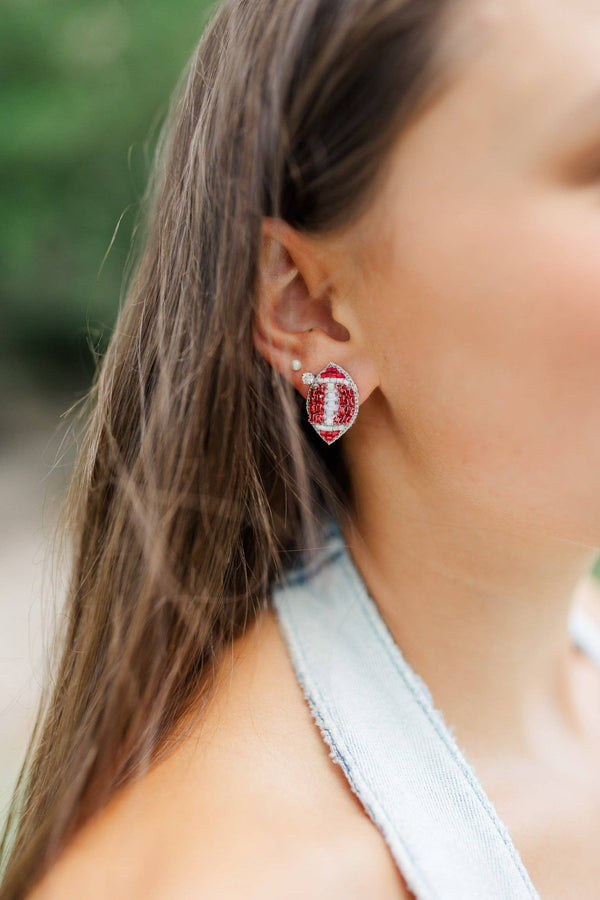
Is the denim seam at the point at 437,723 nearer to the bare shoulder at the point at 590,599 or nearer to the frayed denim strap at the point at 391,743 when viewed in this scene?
the frayed denim strap at the point at 391,743

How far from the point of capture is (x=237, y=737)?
103 cm

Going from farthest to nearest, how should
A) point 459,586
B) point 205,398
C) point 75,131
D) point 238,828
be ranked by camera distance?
point 75,131 < point 459,586 < point 205,398 < point 238,828

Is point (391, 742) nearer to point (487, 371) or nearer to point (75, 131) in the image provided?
point (487, 371)

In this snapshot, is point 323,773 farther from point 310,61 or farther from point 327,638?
point 310,61

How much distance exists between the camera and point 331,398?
1.08m

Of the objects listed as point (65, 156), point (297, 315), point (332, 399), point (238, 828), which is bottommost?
point (238, 828)

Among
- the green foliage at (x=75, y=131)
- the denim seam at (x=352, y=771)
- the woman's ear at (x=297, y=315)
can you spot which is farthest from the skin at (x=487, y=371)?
the green foliage at (x=75, y=131)

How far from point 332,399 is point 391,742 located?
1.42 feet

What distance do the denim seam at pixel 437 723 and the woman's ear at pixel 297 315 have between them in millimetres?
313

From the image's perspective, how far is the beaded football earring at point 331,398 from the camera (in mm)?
1078

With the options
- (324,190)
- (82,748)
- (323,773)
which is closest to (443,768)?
(323,773)

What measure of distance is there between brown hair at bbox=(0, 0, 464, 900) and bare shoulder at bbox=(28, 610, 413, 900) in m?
0.05

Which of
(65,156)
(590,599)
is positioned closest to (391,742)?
(590,599)

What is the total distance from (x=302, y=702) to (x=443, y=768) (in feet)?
0.63
